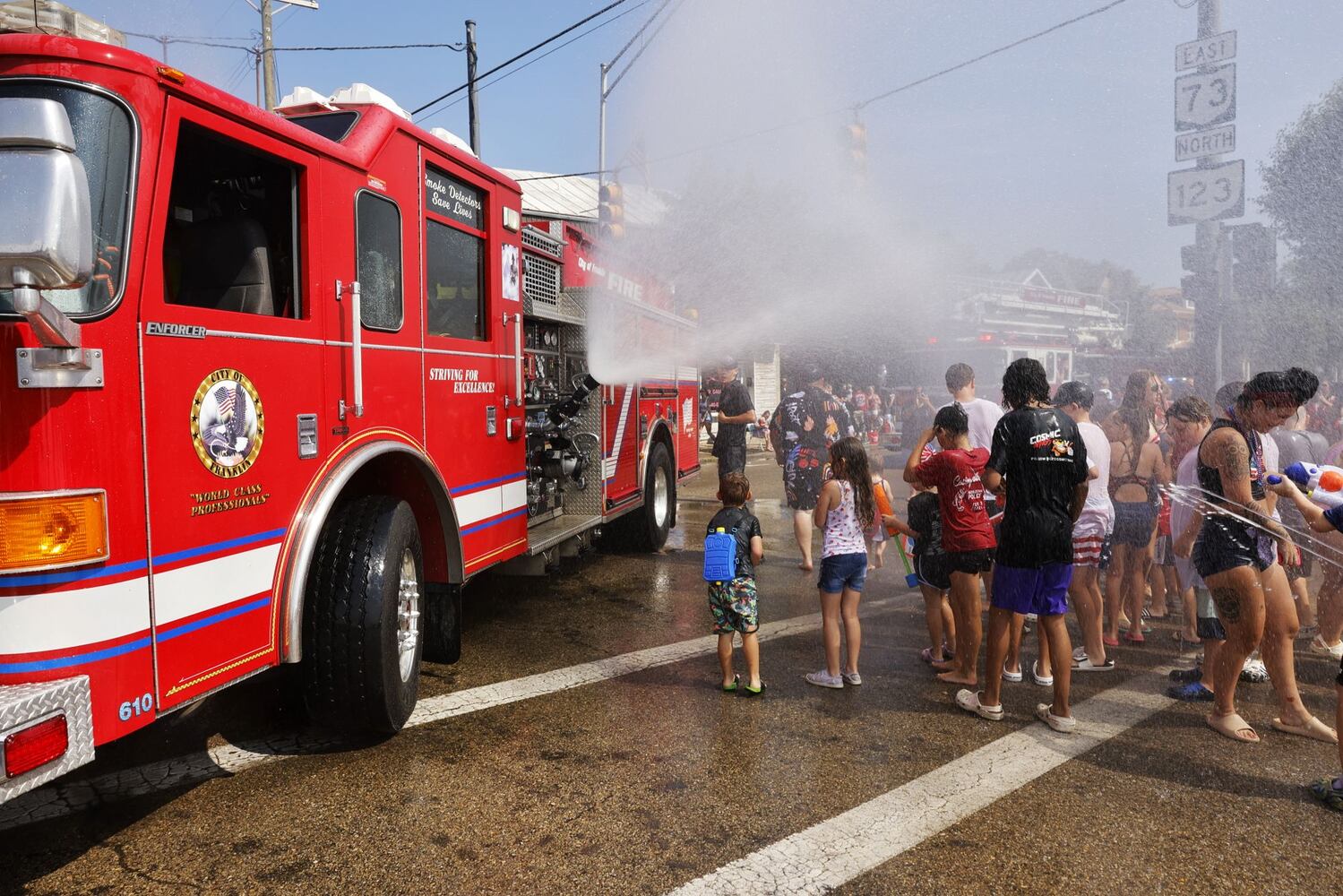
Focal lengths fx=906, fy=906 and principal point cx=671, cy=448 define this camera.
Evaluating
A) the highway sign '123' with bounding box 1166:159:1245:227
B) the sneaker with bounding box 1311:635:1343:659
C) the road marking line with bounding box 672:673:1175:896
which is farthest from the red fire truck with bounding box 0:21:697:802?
the highway sign '123' with bounding box 1166:159:1245:227

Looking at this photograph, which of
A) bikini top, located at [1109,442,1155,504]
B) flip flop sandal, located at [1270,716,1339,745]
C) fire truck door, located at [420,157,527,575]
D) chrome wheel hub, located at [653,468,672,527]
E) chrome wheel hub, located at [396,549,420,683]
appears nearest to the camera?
chrome wheel hub, located at [396,549,420,683]

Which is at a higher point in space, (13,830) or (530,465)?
(530,465)

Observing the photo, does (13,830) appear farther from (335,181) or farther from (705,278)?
(705,278)

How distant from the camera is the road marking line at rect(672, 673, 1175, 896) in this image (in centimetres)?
304

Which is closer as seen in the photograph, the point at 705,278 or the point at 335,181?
the point at 335,181

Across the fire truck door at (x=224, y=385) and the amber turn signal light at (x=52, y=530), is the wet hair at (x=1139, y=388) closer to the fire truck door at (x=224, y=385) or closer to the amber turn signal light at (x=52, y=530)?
the fire truck door at (x=224, y=385)

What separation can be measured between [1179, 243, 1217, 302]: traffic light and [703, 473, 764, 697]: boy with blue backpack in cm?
1172

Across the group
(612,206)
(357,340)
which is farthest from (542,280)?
(612,206)

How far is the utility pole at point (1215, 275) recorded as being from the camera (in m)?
12.2

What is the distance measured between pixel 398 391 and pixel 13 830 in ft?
7.28

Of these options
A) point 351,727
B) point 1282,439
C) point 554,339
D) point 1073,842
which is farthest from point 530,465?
point 1282,439

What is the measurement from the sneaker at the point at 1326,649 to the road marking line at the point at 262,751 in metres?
3.84

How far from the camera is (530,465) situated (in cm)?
631

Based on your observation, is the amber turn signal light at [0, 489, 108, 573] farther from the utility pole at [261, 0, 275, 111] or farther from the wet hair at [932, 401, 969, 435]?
the utility pole at [261, 0, 275, 111]
